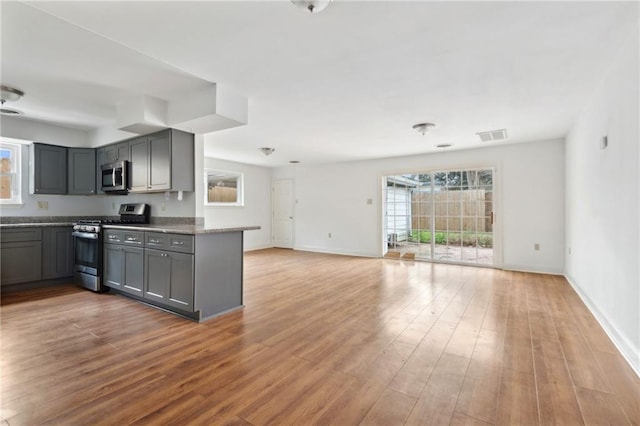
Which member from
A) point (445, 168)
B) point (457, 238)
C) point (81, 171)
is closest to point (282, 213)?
point (445, 168)

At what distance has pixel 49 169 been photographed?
4465 millimetres

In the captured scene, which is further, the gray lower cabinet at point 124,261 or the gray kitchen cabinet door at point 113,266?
the gray kitchen cabinet door at point 113,266

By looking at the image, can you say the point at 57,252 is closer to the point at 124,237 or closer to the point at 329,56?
the point at 124,237

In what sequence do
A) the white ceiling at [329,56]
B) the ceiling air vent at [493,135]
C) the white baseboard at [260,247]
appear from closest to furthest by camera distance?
the white ceiling at [329,56]
the ceiling air vent at [493,135]
the white baseboard at [260,247]

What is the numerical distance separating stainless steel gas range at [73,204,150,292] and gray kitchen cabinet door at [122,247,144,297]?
61 cm

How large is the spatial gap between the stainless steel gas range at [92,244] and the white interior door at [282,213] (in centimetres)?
446

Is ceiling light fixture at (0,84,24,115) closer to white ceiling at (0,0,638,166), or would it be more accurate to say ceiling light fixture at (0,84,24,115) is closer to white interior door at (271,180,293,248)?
white ceiling at (0,0,638,166)

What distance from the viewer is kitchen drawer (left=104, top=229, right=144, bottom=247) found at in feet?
11.4

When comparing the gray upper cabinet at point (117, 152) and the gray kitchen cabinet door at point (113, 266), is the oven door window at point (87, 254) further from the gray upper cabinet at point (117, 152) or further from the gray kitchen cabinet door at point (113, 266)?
the gray upper cabinet at point (117, 152)

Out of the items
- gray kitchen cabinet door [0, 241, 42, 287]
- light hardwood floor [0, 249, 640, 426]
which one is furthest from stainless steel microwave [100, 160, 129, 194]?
light hardwood floor [0, 249, 640, 426]

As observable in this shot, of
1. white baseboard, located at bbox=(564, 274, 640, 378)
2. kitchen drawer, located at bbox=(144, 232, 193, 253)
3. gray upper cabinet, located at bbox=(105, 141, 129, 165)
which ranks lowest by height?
white baseboard, located at bbox=(564, 274, 640, 378)

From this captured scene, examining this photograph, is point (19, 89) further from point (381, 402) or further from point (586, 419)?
point (586, 419)

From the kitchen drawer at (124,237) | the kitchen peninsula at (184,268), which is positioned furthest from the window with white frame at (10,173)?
the kitchen peninsula at (184,268)

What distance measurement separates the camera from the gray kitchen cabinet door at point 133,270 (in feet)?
11.4
